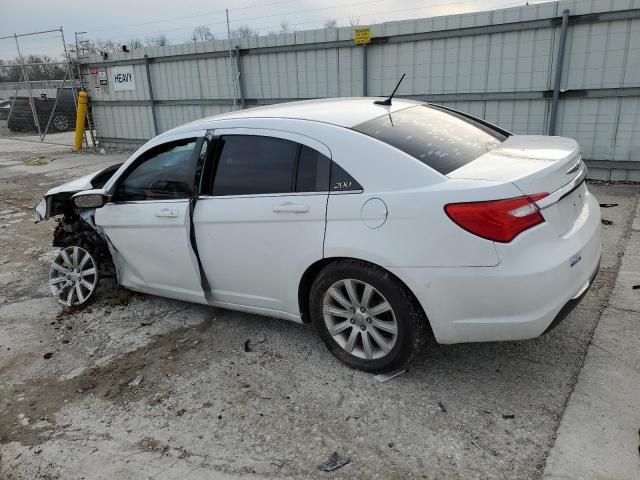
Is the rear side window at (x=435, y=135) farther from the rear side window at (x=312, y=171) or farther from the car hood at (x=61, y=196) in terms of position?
the car hood at (x=61, y=196)

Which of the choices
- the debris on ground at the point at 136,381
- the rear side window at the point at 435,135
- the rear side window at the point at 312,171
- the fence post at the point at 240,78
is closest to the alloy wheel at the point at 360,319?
the rear side window at the point at 312,171

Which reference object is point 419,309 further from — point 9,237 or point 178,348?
point 9,237

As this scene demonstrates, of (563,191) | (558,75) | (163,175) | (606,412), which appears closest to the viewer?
(606,412)

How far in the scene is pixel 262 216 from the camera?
3332 mm

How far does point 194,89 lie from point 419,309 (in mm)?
11257

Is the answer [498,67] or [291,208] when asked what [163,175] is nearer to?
[291,208]

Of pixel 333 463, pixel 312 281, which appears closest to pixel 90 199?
pixel 312 281

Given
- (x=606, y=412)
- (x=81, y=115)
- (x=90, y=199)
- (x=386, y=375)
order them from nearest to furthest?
(x=606, y=412)
(x=386, y=375)
(x=90, y=199)
(x=81, y=115)

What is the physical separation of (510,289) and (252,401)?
1624 millimetres

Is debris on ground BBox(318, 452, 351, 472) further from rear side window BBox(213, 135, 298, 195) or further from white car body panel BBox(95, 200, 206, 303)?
white car body panel BBox(95, 200, 206, 303)

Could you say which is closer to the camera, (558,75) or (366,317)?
(366,317)

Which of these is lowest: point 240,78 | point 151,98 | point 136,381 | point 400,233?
point 136,381

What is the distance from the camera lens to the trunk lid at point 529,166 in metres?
2.74

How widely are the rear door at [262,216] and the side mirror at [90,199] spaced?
110 centimetres
